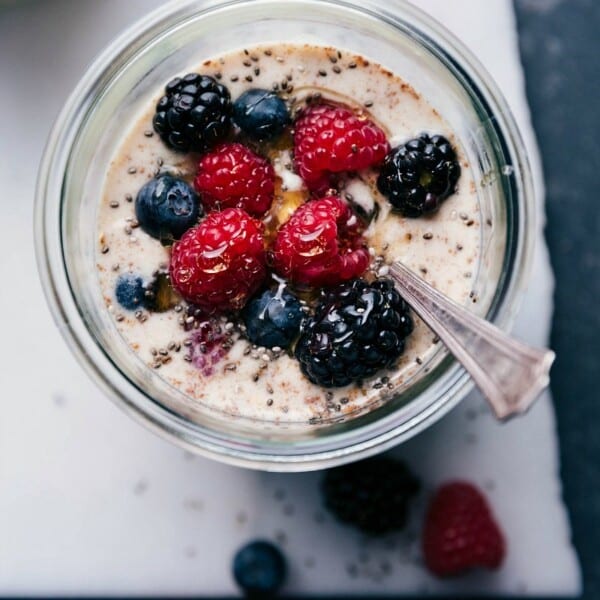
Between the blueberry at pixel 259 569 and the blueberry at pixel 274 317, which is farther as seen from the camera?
the blueberry at pixel 259 569

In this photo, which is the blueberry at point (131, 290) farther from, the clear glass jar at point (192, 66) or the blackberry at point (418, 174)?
the blackberry at point (418, 174)

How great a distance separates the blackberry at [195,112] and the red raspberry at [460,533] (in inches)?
26.6

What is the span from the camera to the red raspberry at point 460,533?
1441 millimetres

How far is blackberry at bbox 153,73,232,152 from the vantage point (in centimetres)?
111

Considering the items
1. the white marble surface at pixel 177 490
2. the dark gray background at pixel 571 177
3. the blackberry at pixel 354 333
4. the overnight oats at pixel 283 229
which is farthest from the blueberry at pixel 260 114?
the dark gray background at pixel 571 177

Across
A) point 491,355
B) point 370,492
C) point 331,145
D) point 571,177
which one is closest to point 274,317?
point 331,145

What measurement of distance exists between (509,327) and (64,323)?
553mm

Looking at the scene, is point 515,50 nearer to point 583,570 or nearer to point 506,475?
point 506,475

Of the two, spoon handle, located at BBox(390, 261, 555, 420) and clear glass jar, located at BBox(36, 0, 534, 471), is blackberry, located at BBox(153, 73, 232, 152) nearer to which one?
clear glass jar, located at BBox(36, 0, 534, 471)

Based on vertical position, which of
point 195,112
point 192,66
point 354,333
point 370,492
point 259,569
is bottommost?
point 259,569

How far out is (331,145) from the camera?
3.68 feet

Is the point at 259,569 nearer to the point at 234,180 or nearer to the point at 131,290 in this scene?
the point at 131,290

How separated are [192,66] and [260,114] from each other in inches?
5.6

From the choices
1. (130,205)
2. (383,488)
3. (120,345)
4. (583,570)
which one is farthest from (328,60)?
(583,570)
